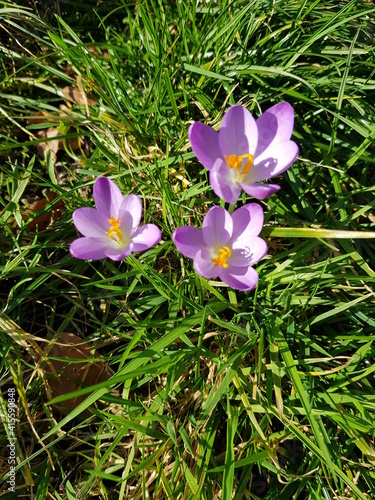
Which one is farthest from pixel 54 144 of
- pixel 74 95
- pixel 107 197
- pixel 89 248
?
pixel 89 248

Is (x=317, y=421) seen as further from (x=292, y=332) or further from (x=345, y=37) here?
(x=345, y=37)

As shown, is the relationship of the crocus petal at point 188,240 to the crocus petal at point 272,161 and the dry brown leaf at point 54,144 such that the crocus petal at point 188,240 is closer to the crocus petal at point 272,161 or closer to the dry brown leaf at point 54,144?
the crocus petal at point 272,161

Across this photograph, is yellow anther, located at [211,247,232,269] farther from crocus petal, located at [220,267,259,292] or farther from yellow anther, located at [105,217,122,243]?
yellow anther, located at [105,217,122,243]

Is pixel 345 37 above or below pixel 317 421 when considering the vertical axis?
above

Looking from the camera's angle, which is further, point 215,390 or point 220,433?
point 220,433

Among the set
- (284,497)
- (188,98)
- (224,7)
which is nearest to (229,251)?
(188,98)

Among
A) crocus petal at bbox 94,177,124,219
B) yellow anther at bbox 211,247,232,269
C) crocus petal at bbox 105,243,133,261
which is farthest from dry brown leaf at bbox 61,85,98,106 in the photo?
yellow anther at bbox 211,247,232,269

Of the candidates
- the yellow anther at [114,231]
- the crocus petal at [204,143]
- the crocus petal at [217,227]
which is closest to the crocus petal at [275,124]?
the crocus petal at [204,143]
